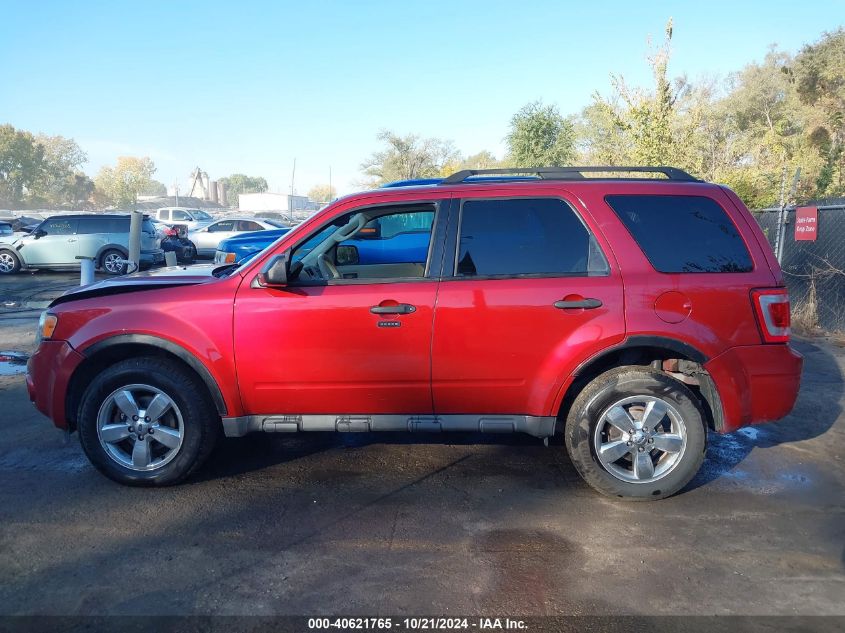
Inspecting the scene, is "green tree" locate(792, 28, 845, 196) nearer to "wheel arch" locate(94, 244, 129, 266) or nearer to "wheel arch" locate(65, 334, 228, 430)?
"wheel arch" locate(94, 244, 129, 266)

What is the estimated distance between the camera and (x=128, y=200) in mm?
110062

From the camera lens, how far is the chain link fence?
868cm

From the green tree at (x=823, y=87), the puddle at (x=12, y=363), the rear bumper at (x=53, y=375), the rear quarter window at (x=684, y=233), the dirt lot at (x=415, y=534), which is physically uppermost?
the green tree at (x=823, y=87)

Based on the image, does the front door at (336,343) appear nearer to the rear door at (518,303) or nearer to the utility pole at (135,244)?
the rear door at (518,303)

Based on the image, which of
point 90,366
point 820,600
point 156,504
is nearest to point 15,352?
point 90,366

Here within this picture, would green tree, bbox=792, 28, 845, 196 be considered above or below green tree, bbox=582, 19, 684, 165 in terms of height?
above

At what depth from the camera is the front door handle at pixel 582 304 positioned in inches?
154

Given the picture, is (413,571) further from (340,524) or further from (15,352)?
(15,352)

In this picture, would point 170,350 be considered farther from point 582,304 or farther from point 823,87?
point 823,87

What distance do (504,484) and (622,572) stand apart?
1166 mm

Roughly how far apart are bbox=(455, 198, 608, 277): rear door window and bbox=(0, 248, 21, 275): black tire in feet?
57.4

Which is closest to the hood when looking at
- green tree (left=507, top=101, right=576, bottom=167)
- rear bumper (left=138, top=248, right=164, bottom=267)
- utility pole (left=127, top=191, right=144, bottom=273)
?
utility pole (left=127, top=191, right=144, bottom=273)

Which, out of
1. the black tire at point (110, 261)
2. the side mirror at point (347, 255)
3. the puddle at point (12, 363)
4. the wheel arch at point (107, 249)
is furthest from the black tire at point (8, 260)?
the side mirror at point (347, 255)

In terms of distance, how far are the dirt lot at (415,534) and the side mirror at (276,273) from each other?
1.40m
